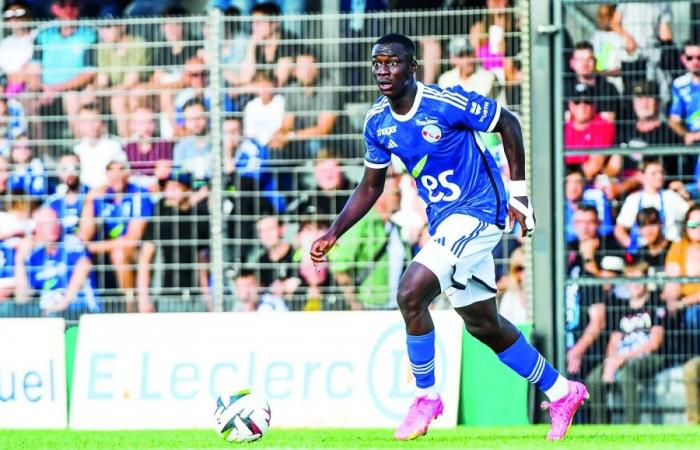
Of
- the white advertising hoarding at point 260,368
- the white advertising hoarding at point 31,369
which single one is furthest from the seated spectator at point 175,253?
the white advertising hoarding at point 31,369

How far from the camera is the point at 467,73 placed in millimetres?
10797

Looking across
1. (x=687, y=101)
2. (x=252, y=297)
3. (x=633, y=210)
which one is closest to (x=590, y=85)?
(x=687, y=101)

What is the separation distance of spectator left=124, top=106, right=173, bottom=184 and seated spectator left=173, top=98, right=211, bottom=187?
0.10m

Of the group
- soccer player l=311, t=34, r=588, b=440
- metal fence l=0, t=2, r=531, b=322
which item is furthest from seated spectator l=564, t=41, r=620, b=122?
soccer player l=311, t=34, r=588, b=440

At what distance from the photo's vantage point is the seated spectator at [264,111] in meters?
11.1

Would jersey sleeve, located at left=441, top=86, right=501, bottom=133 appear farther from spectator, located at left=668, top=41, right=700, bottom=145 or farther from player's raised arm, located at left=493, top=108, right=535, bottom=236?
spectator, located at left=668, top=41, right=700, bottom=145

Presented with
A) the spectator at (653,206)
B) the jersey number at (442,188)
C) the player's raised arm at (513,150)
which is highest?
the player's raised arm at (513,150)

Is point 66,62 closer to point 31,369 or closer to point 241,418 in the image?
point 31,369

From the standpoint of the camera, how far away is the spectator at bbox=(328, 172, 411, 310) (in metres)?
10.9

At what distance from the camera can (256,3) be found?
12617 millimetres

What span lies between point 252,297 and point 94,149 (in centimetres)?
173

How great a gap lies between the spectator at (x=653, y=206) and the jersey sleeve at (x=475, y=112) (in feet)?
9.09

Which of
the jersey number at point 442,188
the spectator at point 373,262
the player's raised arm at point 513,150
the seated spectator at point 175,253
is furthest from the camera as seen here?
the seated spectator at point 175,253

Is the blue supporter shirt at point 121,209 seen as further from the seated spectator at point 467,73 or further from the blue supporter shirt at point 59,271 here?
the seated spectator at point 467,73
